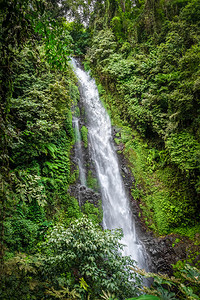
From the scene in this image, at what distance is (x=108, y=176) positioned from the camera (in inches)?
332

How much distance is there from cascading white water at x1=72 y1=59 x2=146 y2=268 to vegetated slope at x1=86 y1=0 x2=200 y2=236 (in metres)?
0.82

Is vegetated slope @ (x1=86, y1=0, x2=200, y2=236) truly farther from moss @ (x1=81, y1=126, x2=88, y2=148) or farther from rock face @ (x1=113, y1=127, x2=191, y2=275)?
moss @ (x1=81, y1=126, x2=88, y2=148)

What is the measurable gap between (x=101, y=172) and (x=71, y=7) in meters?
16.2

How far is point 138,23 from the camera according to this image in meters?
11.4

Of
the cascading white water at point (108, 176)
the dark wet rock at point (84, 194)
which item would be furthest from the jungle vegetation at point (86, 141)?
the cascading white water at point (108, 176)

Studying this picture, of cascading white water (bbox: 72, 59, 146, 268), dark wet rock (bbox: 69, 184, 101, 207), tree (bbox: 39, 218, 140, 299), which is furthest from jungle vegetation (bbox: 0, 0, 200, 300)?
cascading white water (bbox: 72, 59, 146, 268)

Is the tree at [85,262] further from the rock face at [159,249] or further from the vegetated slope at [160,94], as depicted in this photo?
the vegetated slope at [160,94]

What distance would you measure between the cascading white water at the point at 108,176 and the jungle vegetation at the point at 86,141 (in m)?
0.53

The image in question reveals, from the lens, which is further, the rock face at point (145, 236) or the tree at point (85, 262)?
the rock face at point (145, 236)

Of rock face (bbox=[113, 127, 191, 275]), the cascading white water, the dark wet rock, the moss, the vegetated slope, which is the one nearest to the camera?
rock face (bbox=[113, 127, 191, 275])

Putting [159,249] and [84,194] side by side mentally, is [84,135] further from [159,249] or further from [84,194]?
[159,249]

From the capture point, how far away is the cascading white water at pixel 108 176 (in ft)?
22.7

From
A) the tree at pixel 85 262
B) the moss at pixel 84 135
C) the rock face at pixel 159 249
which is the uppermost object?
the moss at pixel 84 135

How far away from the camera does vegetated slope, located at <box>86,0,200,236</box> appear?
677 cm
